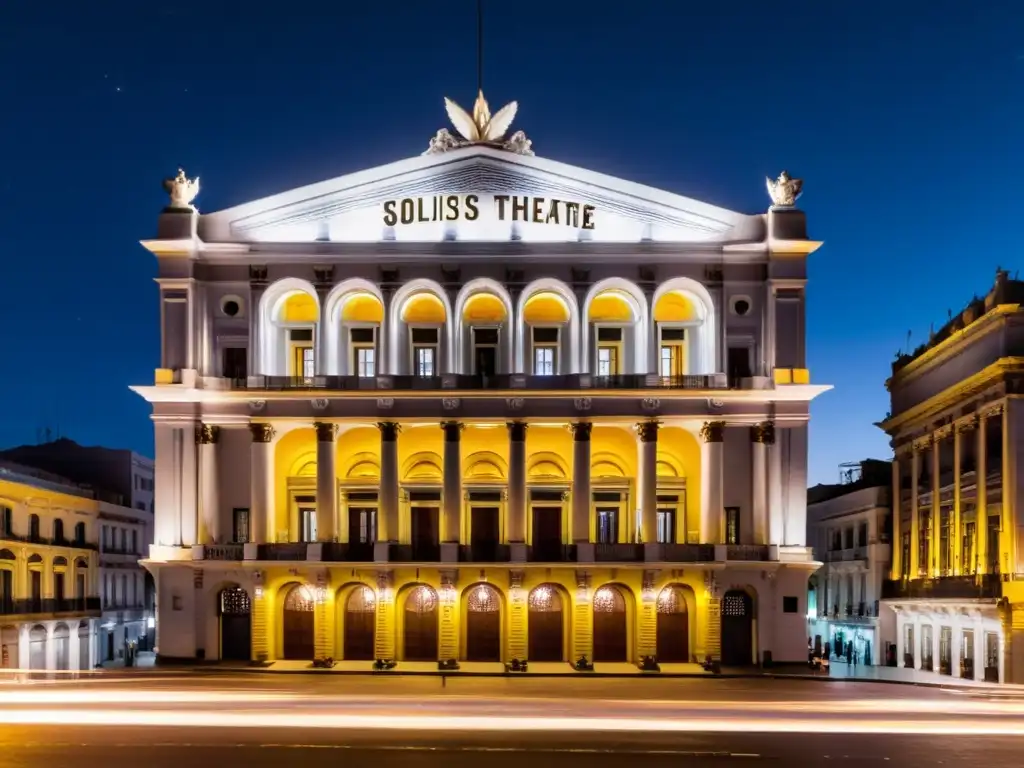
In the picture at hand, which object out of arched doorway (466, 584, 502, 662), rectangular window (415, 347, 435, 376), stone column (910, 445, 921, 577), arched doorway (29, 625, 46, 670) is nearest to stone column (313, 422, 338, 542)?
rectangular window (415, 347, 435, 376)

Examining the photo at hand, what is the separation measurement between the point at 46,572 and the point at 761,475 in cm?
3724

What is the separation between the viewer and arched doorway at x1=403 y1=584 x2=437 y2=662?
5297 cm

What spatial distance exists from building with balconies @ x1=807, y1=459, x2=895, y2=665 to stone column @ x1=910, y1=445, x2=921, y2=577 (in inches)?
161

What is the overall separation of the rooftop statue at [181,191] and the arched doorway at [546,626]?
23.2m

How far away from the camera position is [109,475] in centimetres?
8069

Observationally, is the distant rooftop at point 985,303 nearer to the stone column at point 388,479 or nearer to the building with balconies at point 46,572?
the stone column at point 388,479

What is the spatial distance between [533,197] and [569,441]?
11462 mm

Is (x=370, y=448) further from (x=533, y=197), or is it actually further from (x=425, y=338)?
(x=533, y=197)

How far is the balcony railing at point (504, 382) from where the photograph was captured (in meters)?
53.3

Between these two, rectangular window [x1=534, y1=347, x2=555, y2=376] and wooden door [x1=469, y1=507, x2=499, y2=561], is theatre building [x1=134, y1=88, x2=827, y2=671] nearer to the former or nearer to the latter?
rectangular window [x1=534, y1=347, x2=555, y2=376]

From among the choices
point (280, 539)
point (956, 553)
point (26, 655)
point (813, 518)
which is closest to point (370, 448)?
point (280, 539)

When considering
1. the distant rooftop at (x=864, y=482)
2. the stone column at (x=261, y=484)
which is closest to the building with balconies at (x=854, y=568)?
the distant rooftop at (x=864, y=482)

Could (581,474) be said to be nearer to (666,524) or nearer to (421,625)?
(666,524)

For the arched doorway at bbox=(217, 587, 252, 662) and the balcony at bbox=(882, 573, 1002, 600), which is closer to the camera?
the balcony at bbox=(882, 573, 1002, 600)
